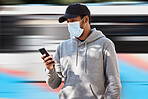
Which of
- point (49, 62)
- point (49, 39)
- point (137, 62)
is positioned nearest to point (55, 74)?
point (49, 62)

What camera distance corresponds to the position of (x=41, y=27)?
4.96 meters

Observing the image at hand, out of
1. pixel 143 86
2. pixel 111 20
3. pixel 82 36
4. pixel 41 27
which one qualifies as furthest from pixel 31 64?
pixel 82 36

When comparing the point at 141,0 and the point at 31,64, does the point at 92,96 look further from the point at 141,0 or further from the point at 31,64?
the point at 141,0

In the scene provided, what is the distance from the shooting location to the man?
249cm

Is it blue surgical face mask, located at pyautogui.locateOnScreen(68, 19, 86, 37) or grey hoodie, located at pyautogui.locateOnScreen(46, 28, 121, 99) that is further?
blue surgical face mask, located at pyautogui.locateOnScreen(68, 19, 86, 37)

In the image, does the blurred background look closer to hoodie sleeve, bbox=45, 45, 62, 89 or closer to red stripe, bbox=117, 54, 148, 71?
red stripe, bbox=117, 54, 148, 71

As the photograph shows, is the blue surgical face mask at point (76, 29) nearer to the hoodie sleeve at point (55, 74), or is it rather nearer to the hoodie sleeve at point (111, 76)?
the hoodie sleeve at point (55, 74)

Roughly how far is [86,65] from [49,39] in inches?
99.2

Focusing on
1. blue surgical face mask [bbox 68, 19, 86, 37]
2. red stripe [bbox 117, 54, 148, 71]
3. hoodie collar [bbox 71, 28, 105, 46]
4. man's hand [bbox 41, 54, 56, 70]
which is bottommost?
red stripe [bbox 117, 54, 148, 71]

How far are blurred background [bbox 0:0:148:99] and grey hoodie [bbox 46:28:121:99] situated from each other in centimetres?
232

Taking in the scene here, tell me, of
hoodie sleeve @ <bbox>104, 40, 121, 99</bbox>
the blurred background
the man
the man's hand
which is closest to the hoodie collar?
the man

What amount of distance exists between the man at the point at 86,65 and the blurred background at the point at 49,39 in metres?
2.27

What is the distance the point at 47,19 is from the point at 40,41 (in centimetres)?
40

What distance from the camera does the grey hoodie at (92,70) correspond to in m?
2.48
